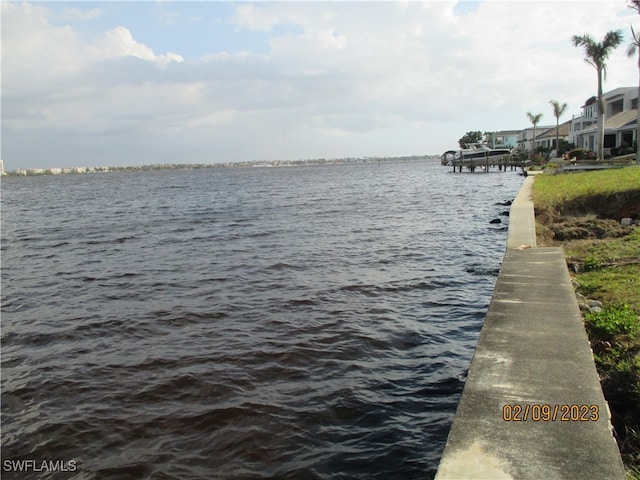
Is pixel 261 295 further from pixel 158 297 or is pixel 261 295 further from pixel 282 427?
pixel 282 427

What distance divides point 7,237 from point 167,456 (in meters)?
24.0

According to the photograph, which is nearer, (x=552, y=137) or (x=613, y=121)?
(x=613, y=121)

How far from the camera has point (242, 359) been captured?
7562mm

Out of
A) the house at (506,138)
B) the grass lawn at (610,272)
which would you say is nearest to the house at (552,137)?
the house at (506,138)

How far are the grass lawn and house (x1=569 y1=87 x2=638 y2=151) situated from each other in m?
36.0

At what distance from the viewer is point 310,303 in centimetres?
1028

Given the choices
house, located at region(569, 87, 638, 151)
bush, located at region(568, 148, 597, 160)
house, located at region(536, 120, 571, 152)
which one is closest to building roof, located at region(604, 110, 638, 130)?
house, located at region(569, 87, 638, 151)

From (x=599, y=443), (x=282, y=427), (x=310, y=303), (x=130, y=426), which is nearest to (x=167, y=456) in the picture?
(x=130, y=426)

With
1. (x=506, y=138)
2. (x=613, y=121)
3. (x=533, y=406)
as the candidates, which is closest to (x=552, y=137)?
(x=613, y=121)

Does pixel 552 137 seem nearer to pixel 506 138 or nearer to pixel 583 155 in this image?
pixel 583 155
